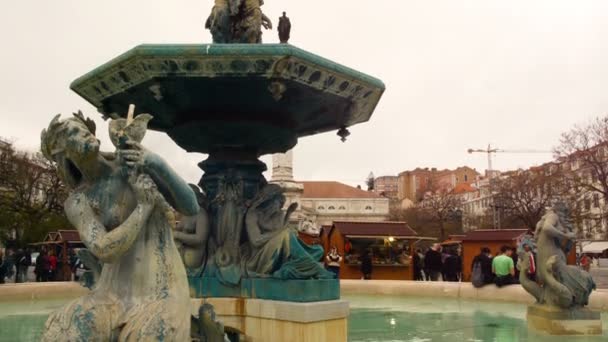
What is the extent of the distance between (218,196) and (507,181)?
4174 cm

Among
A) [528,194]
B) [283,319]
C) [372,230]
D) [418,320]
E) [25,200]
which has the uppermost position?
Result: [528,194]

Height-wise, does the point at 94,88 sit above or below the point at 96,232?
above

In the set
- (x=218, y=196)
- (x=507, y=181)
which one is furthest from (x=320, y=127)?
(x=507, y=181)

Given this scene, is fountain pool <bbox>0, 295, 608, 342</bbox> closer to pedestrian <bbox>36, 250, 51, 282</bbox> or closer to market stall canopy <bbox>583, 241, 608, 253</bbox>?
pedestrian <bbox>36, 250, 51, 282</bbox>

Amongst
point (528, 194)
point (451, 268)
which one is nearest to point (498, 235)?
point (451, 268)

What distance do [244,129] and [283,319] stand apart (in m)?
2.23

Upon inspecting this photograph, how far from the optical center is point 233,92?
5957 millimetres

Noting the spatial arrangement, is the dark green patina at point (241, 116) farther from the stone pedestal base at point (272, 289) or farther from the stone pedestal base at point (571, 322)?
the stone pedestal base at point (571, 322)

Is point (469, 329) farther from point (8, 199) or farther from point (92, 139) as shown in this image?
point (8, 199)

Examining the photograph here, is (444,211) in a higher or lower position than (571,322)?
higher

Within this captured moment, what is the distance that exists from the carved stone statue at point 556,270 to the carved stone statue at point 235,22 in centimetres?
458

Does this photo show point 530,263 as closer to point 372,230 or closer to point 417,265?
point 417,265

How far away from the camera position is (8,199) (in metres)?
35.0

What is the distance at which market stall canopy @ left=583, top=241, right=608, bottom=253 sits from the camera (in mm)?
48812
